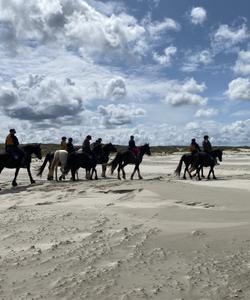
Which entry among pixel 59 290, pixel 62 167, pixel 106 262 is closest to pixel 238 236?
pixel 106 262

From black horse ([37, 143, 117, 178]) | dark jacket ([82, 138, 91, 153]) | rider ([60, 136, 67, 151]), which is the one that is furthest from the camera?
black horse ([37, 143, 117, 178])

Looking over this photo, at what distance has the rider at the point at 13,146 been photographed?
2019 cm

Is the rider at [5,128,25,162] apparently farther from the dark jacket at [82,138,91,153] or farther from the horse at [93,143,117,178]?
A: the horse at [93,143,117,178]

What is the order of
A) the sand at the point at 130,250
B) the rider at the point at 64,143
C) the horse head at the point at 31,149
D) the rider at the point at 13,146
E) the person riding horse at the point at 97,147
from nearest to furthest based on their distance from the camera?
the sand at the point at 130,250 → the rider at the point at 13,146 → the horse head at the point at 31,149 → the rider at the point at 64,143 → the person riding horse at the point at 97,147

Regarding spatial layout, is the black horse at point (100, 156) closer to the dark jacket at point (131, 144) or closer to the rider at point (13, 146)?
the dark jacket at point (131, 144)

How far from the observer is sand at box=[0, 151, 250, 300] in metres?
5.32

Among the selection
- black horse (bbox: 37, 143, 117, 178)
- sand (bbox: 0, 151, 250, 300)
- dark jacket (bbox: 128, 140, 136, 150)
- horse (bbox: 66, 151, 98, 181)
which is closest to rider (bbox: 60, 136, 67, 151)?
black horse (bbox: 37, 143, 117, 178)

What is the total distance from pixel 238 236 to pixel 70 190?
1004cm

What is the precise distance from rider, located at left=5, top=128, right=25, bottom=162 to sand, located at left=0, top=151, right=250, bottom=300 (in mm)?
8569

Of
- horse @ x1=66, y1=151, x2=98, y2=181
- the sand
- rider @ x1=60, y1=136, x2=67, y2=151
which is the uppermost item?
rider @ x1=60, y1=136, x2=67, y2=151

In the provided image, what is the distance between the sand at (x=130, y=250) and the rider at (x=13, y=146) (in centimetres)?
857

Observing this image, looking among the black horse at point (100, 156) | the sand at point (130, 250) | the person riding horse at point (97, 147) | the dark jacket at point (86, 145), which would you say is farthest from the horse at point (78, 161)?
the sand at point (130, 250)

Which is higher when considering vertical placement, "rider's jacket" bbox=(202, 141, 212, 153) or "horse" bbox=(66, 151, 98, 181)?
"rider's jacket" bbox=(202, 141, 212, 153)

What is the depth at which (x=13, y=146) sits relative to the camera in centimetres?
2042
